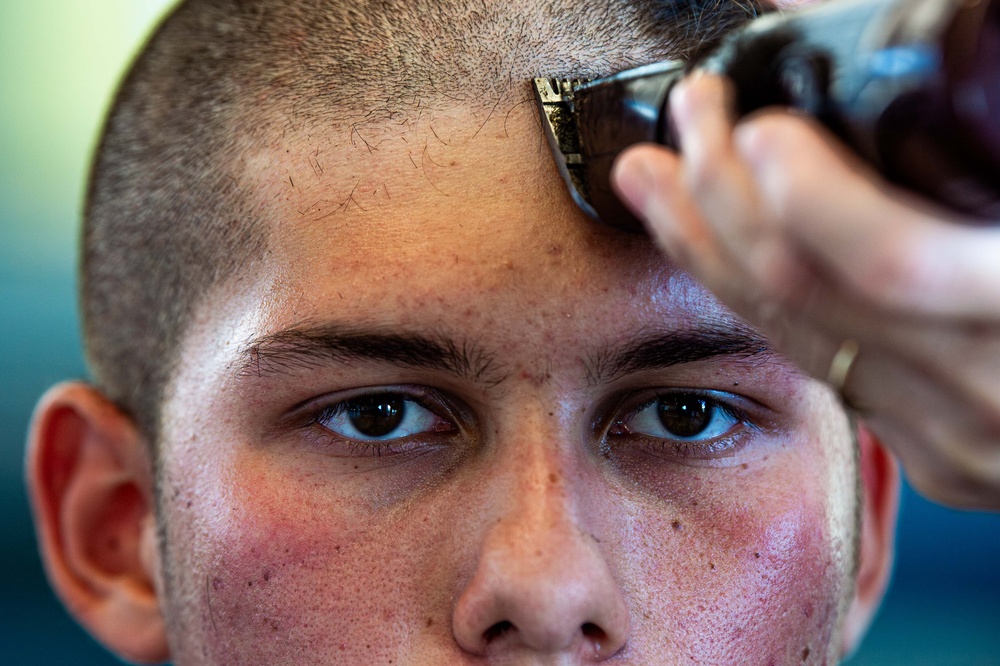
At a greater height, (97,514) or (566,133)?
(566,133)

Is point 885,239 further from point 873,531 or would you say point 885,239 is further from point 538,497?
point 873,531

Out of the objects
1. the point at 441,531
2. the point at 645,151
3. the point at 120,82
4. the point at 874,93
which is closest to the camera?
the point at 874,93

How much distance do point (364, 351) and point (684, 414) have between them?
498mm

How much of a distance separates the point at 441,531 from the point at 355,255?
16.3 inches

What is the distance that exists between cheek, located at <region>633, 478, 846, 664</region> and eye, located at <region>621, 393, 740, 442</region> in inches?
4.6

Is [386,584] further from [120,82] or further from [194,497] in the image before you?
[120,82]

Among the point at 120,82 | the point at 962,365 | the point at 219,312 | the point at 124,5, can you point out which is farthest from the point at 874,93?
the point at 124,5

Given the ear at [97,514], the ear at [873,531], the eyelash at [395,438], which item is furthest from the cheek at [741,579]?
the ear at [97,514]

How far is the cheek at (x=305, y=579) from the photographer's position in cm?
138

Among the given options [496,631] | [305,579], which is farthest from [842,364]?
[305,579]

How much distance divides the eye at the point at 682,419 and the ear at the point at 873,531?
0.52 meters

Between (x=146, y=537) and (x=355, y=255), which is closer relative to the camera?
(x=355, y=255)

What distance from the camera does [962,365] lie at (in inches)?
31.1

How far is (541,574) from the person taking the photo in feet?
4.14
